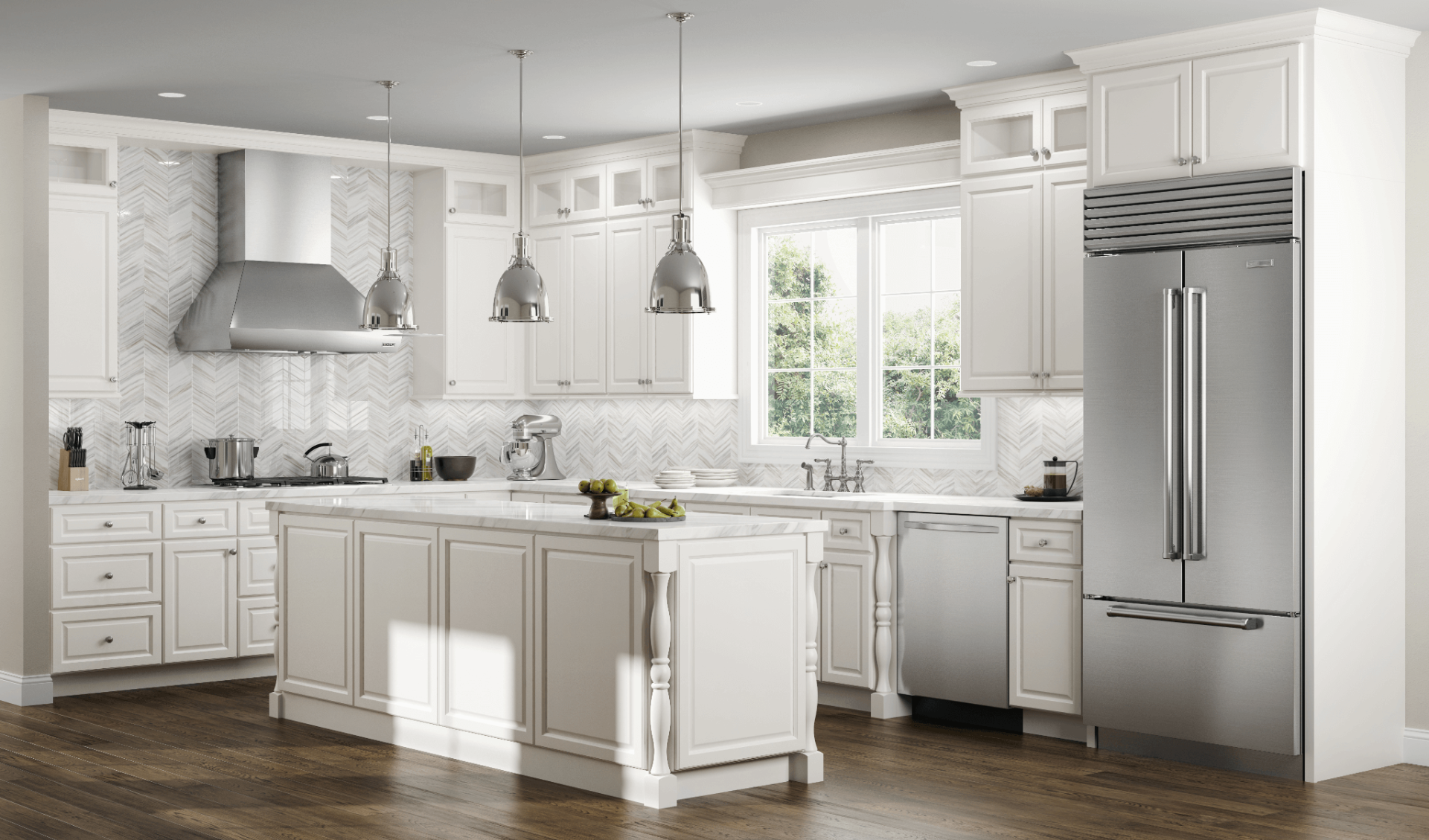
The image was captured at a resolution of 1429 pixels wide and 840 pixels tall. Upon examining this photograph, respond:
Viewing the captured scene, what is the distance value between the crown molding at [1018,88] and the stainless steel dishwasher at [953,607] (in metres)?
1.73

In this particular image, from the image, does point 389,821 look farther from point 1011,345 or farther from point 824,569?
point 1011,345

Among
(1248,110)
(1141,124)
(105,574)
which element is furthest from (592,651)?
(105,574)

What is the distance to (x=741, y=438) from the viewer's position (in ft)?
25.5

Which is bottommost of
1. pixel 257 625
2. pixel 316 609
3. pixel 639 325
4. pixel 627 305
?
pixel 257 625

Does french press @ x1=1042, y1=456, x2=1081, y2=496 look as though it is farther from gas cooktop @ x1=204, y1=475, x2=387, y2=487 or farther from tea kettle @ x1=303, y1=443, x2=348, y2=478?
tea kettle @ x1=303, y1=443, x2=348, y2=478

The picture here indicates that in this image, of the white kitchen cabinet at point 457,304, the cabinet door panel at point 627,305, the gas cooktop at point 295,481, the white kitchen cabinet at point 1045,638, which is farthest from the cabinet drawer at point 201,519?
the white kitchen cabinet at point 1045,638

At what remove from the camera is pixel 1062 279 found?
237 inches

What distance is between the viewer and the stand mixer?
833 centimetres

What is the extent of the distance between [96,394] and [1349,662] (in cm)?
548

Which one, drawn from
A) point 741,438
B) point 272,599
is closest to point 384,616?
point 272,599

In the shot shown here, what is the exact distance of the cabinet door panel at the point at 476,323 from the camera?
8.23 m

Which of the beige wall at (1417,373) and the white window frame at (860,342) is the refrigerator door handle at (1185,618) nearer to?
the beige wall at (1417,373)

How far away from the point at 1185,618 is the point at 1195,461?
56 cm

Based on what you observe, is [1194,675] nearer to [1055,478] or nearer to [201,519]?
[1055,478]
